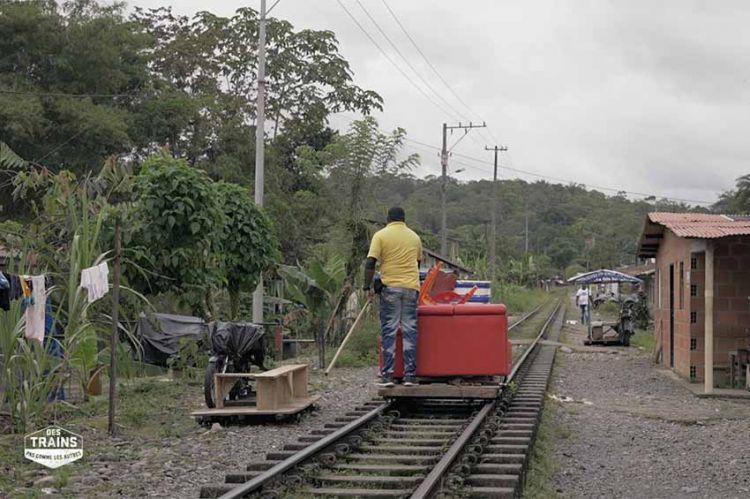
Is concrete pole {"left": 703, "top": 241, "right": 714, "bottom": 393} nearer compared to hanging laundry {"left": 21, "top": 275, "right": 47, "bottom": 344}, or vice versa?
hanging laundry {"left": 21, "top": 275, "right": 47, "bottom": 344}

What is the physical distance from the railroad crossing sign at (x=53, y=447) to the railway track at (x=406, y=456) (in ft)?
5.91

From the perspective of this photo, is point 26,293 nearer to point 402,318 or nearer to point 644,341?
point 402,318

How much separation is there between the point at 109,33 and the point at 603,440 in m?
21.9

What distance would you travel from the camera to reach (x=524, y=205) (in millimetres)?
118188

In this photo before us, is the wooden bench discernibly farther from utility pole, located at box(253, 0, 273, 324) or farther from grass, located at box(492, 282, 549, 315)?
grass, located at box(492, 282, 549, 315)

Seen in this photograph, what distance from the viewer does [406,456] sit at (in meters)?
7.83

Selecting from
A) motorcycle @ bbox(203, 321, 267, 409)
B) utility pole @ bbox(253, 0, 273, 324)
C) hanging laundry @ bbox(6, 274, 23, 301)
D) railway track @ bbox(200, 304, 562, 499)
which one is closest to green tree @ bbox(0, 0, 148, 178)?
utility pole @ bbox(253, 0, 273, 324)

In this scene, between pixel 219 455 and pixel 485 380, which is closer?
pixel 219 455

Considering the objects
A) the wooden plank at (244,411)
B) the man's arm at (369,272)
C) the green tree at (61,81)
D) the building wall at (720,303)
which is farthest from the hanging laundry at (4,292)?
the green tree at (61,81)

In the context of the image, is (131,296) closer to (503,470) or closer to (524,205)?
(503,470)

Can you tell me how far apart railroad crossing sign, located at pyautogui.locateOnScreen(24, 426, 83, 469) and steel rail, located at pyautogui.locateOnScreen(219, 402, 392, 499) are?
2.05m

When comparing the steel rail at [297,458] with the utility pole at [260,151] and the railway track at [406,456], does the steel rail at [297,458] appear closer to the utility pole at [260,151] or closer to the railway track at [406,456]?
the railway track at [406,456]

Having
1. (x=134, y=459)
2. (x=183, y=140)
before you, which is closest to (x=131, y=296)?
(x=134, y=459)

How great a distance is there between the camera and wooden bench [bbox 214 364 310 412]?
1020 cm
